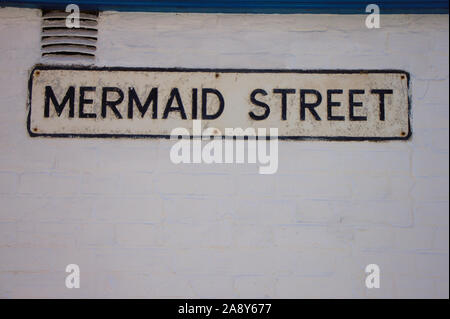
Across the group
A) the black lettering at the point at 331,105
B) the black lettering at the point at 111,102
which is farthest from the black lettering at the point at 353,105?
the black lettering at the point at 111,102

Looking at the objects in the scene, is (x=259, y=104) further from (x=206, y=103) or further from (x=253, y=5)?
(x=253, y=5)

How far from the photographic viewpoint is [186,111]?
7.20ft

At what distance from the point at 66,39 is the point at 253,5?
3.17 feet

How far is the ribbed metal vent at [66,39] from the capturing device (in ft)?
7.30

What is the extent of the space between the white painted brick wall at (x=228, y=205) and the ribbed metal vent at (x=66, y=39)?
0.06 m

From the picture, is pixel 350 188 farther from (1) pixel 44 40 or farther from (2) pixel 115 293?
(1) pixel 44 40

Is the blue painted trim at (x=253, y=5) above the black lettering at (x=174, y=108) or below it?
above

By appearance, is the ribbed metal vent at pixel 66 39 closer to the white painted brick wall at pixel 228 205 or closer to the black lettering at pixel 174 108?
the white painted brick wall at pixel 228 205

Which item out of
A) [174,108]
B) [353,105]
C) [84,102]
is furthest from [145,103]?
[353,105]

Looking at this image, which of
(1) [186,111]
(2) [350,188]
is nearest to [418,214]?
(2) [350,188]

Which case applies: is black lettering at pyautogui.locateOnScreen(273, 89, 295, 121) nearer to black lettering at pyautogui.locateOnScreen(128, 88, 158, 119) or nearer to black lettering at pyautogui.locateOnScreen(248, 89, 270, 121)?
black lettering at pyautogui.locateOnScreen(248, 89, 270, 121)

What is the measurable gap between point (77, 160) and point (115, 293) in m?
0.67

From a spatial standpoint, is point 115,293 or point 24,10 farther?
point 24,10

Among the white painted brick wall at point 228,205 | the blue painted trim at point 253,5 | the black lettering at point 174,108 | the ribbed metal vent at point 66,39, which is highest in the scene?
the blue painted trim at point 253,5
